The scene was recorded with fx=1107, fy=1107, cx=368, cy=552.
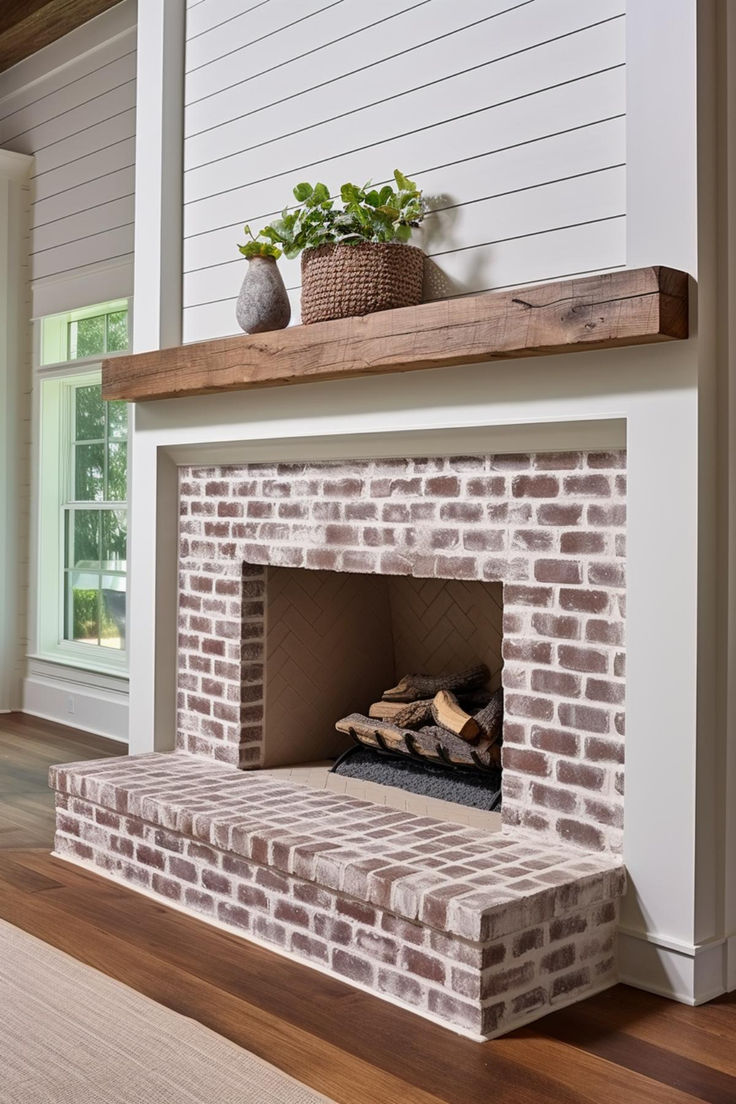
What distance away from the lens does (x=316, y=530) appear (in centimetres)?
336

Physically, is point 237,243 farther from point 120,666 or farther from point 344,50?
point 120,666

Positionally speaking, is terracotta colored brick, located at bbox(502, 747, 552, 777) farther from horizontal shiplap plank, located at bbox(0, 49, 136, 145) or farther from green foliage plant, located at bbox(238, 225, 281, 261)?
horizontal shiplap plank, located at bbox(0, 49, 136, 145)

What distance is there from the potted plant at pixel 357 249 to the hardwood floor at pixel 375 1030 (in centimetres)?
169

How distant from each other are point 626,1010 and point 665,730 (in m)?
0.61

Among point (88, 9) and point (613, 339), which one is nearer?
point (613, 339)

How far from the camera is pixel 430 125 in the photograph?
3.02m

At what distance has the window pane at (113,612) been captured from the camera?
568 cm

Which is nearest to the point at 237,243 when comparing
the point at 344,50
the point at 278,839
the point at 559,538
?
the point at 344,50

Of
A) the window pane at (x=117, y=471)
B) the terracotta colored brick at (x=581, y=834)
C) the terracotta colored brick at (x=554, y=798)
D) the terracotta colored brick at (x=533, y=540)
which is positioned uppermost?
the window pane at (x=117, y=471)

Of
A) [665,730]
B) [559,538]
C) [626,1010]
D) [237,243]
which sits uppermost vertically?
[237,243]

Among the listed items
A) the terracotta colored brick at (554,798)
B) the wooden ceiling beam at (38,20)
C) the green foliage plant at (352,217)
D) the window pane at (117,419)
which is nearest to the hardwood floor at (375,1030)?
the terracotta colored brick at (554,798)

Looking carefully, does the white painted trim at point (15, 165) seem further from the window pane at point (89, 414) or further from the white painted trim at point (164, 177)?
the white painted trim at point (164, 177)

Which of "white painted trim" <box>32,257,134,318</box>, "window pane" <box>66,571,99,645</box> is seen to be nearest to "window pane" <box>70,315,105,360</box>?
"white painted trim" <box>32,257,134,318</box>

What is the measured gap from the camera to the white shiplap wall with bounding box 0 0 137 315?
5.35 meters
